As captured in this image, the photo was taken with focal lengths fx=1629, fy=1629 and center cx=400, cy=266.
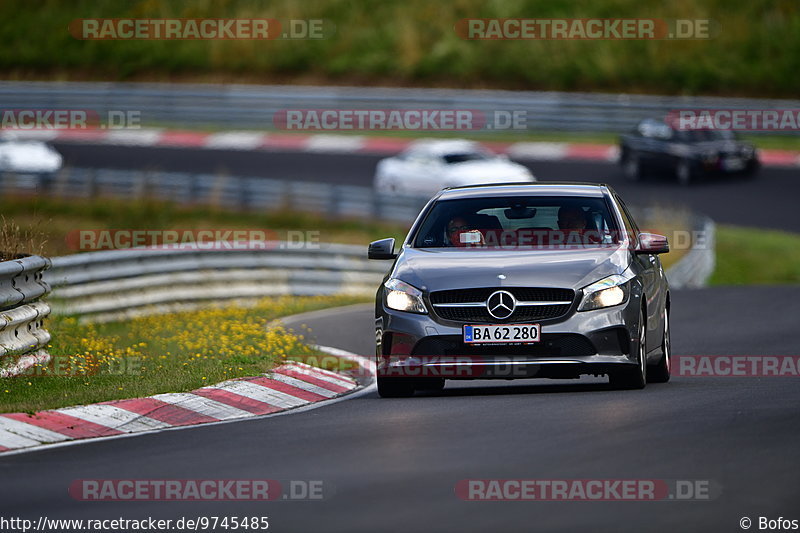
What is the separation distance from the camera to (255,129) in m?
44.8

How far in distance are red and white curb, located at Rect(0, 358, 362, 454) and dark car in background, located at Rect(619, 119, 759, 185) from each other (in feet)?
78.1

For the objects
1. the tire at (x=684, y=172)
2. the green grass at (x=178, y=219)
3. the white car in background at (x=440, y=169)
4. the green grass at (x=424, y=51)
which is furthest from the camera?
the green grass at (x=424, y=51)

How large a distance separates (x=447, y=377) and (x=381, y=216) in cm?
2097

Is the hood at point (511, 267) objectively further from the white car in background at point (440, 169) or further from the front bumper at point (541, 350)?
the white car in background at point (440, 169)

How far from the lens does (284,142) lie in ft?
144

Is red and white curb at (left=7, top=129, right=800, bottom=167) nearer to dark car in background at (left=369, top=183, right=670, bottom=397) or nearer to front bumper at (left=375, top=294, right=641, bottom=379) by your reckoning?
dark car in background at (left=369, top=183, right=670, bottom=397)

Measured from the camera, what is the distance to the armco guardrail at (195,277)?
64.0ft

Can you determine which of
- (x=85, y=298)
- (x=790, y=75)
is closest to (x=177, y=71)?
(x=790, y=75)

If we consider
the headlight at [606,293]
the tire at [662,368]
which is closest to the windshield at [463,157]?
the tire at [662,368]

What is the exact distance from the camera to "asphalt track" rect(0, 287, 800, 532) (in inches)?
289

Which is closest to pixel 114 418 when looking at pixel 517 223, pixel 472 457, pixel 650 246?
pixel 472 457

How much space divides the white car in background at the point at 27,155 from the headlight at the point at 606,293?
87.0 ft

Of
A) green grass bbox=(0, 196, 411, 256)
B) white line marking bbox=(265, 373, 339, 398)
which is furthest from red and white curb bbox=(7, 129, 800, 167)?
white line marking bbox=(265, 373, 339, 398)

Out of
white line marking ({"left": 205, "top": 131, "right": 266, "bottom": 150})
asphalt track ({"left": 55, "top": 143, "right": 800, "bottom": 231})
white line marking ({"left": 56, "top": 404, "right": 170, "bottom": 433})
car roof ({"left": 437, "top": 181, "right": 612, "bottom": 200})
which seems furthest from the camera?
white line marking ({"left": 205, "top": 131, "right": 266, "bottom": 150})
